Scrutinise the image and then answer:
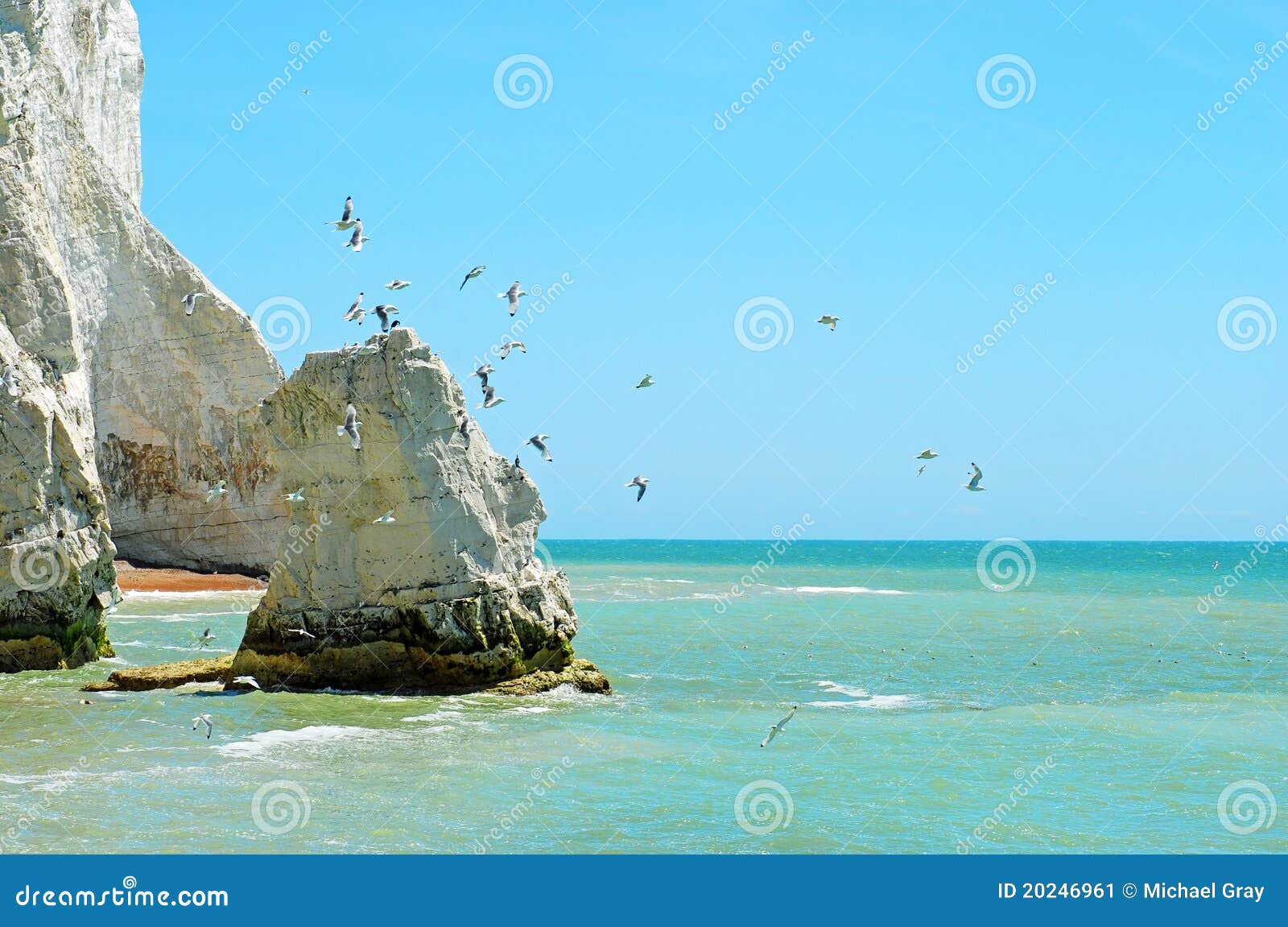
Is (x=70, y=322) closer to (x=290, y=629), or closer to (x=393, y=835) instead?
(x=290, y=629)

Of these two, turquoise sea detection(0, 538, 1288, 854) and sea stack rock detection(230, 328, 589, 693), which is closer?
turquoise sea detection(0, 538, 1288, 854)

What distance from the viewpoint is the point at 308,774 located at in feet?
44.1

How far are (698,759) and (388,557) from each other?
5977 mm

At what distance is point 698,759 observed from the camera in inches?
590

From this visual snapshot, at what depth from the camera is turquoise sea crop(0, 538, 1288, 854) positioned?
37.8ft

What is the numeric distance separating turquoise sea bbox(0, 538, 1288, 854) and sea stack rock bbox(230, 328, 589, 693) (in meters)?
0.68

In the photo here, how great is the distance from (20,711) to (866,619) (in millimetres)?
26023

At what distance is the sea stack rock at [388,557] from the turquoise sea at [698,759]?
0.68 metres

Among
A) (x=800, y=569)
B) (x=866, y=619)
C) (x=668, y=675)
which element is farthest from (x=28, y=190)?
(x=800, y=569)

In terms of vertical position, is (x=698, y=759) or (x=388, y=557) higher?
(x=698, y=759)

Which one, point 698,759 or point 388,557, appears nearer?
point 698,759

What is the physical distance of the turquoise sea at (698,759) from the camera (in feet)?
37.8

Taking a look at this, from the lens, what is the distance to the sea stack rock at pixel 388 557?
18.6 m

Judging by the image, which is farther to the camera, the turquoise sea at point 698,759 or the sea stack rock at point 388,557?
the sea stack rock at point 388,557
